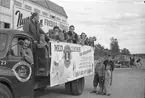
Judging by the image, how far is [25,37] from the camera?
5.36 meters

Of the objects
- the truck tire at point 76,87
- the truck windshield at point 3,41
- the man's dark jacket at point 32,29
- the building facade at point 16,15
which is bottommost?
the truck tire at point 76,87

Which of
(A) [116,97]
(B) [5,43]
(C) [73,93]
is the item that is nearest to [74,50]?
(C) [73,93]

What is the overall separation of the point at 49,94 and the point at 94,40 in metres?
3.28

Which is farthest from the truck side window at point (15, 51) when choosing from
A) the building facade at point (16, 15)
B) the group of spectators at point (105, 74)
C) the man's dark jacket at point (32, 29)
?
the group of spectators at point (105, 74)

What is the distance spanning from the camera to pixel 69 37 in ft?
27.3

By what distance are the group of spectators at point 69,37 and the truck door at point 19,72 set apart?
1189 millimetres

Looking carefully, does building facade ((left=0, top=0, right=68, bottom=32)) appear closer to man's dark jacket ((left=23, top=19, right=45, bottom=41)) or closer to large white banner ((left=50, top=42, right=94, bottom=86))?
man's dark jacket ((left=23, top=19, right=45, bottom=41))

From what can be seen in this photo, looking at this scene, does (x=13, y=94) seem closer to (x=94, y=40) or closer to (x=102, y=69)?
(x=102, y=69)

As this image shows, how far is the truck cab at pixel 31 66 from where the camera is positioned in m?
4.74

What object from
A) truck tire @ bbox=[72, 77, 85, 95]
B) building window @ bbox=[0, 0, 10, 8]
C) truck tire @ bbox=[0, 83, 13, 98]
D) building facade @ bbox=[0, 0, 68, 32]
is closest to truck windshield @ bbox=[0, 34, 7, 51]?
truck tire @ bbox=[0, 83, 13, 98]

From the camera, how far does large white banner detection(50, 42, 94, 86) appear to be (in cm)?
614

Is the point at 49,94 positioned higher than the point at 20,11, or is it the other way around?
the point at 20,11

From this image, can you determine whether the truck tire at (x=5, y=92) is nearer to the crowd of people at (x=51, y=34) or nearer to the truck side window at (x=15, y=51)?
the truck side window at (x=15, y=51)

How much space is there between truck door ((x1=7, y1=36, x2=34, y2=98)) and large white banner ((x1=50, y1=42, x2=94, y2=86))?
851 millimetres
